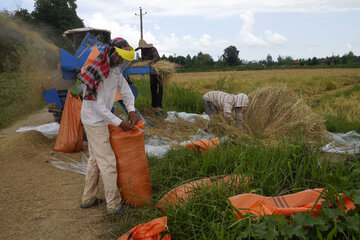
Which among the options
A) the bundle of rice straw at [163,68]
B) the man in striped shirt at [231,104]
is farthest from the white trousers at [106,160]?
the bundle of rice straw at [163,68]

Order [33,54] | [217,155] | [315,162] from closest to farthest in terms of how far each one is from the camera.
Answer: [315,162] → [217,155] → [33,54]

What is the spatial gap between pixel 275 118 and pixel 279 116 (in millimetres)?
78

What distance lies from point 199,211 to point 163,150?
1.99m

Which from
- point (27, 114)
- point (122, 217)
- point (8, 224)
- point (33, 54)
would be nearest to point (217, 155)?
point (122, 217)

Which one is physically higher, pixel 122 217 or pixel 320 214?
pixel 320 214

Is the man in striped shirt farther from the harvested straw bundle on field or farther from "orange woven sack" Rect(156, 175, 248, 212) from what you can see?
"orange woven sack" Rect(156, 175, 248, 212)

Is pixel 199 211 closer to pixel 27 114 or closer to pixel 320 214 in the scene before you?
pixel 320 214

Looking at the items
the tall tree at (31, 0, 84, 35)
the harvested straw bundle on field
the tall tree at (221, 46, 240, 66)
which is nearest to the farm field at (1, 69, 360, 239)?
the harvested straw bundle on field

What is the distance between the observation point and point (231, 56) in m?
54.8

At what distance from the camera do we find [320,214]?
183 cm

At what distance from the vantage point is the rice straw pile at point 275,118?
4.73 meters

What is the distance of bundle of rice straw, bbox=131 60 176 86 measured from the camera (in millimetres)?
6374

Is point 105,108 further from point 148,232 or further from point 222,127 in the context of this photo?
point 222,127

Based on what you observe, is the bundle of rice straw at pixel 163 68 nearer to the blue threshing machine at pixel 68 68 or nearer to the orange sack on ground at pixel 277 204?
the blue threshing machine at pixel 68 68
